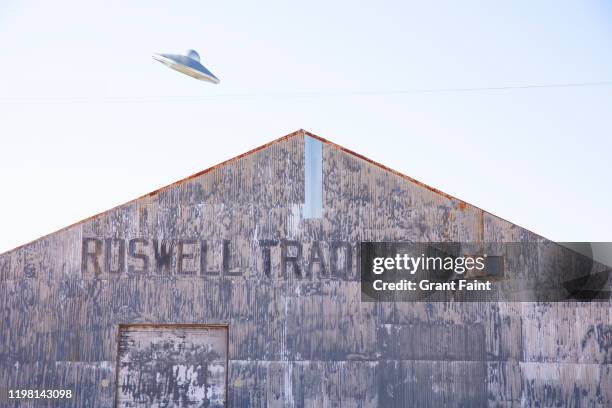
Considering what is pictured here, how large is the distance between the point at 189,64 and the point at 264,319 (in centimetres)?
509

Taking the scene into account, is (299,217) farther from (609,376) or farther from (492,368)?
(609,376)

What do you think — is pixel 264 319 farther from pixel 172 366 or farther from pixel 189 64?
pixel 189 64

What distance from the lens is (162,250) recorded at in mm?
17375

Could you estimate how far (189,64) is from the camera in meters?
15.8

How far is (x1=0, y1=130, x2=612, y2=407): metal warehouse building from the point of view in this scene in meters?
17.0

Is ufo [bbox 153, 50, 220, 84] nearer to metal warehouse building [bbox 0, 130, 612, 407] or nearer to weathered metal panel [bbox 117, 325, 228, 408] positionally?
metal warehouse building [bbox 0, 130, 612, 407]

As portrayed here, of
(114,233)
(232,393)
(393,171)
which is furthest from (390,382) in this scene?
(114,233)

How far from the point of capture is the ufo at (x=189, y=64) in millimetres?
15688

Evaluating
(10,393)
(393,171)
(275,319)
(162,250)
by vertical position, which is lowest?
(10,393)

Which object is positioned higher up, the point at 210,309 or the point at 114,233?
the point at 114,233

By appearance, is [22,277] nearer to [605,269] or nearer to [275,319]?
[275,319]

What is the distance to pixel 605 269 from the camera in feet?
56.9

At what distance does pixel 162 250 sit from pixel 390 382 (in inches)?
201

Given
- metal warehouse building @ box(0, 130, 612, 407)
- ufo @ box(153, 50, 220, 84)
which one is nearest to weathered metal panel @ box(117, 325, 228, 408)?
metal warehouse building @ box(0, 130, 612, 407)
